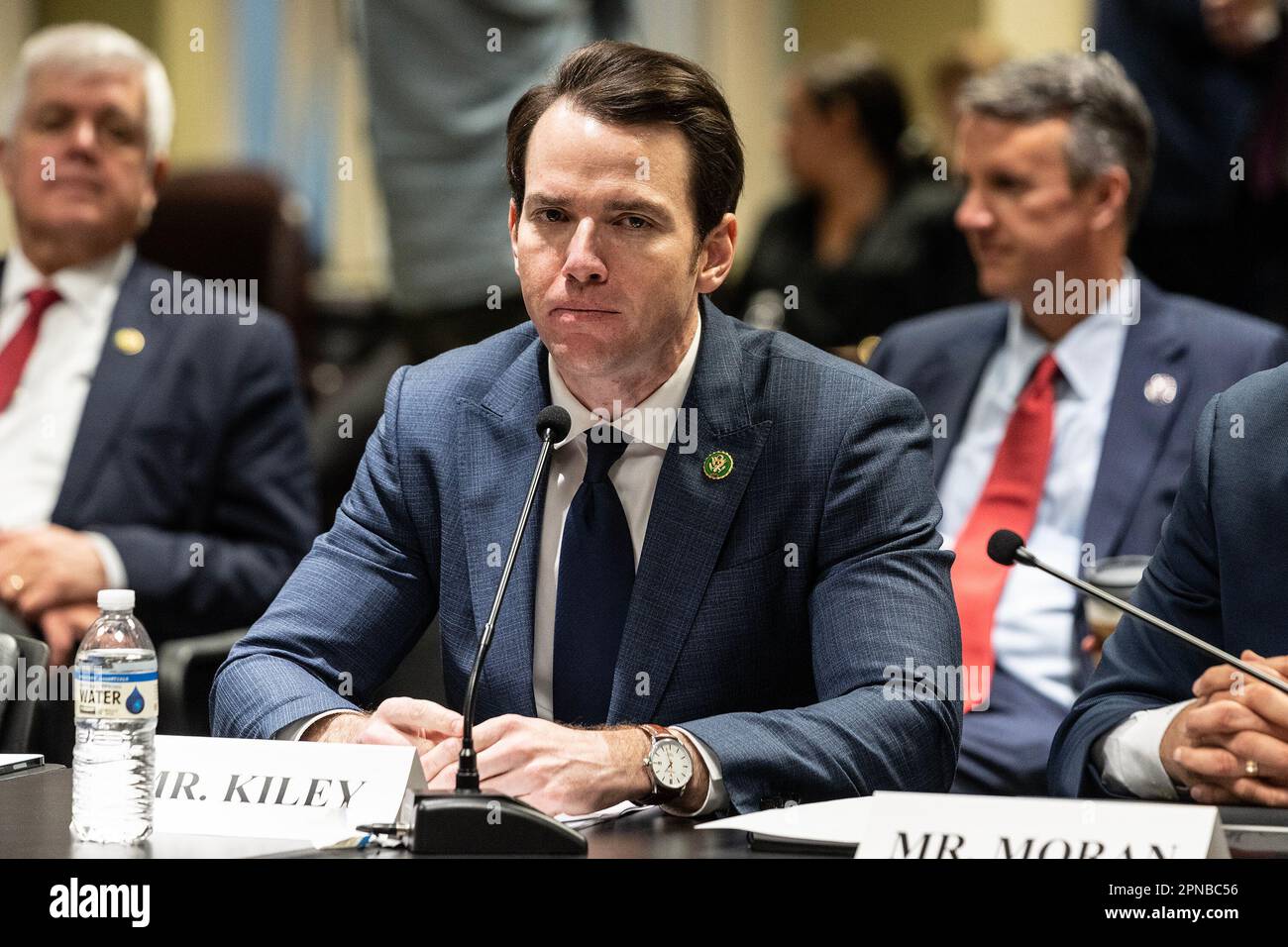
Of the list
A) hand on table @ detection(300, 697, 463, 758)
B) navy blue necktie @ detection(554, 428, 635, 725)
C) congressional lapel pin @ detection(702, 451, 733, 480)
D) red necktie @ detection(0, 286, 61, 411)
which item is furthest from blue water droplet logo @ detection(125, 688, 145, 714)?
red necktie @ detection(0, 286, 61, 411)

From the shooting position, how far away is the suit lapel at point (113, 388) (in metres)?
3.38

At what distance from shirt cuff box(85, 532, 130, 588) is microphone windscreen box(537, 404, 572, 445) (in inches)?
61.3

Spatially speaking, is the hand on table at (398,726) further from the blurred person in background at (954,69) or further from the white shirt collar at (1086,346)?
the blurred person in background at (954,69)

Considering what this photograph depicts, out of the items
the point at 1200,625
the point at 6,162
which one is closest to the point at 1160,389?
the point at 1200,625

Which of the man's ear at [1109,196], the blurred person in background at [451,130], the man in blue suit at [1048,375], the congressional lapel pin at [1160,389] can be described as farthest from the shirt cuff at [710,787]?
the blurred person in background at [451,130]

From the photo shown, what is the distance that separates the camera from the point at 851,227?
5.33 m

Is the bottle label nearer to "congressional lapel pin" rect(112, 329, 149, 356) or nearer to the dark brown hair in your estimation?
the dark brown hair

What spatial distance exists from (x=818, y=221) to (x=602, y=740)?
152 inches

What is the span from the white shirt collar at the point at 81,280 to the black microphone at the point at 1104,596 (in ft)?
7.87

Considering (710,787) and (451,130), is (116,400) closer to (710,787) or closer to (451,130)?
(451,130)

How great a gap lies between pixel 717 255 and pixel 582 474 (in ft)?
1.15

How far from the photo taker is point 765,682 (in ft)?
7.02

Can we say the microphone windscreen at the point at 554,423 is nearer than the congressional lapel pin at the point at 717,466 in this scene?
Yes

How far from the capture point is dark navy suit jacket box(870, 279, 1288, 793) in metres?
2.96
